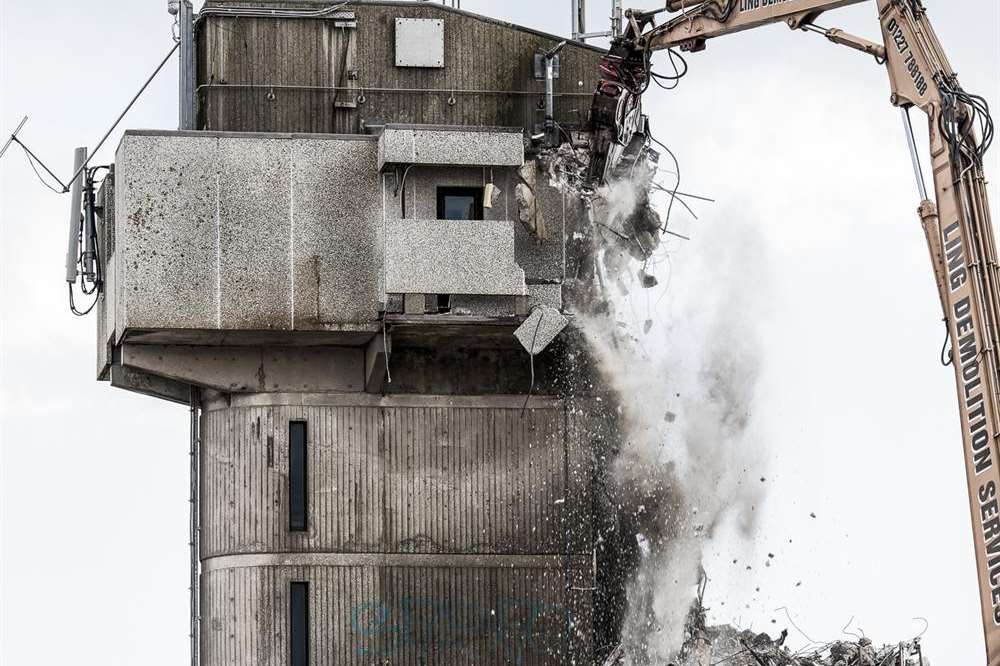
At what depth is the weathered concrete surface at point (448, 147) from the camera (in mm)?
42344

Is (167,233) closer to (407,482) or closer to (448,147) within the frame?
(448,147)

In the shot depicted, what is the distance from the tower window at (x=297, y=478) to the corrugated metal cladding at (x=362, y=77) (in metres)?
5.65

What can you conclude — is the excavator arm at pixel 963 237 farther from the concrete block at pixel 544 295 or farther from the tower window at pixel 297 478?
the tower window at pixel 297 478

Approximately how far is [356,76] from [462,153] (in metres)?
3.18

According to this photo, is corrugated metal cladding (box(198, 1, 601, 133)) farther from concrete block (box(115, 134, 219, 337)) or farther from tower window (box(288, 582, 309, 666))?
tower window (box(288, 582, 309, 666))

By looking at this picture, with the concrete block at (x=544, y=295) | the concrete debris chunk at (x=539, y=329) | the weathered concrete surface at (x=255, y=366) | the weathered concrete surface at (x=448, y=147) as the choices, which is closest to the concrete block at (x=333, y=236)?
the weathered concrete surface at (x=448, y=147)

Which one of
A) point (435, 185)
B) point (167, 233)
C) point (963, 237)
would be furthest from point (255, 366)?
point (963, 237)

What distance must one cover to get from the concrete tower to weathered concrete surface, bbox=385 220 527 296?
4 cm

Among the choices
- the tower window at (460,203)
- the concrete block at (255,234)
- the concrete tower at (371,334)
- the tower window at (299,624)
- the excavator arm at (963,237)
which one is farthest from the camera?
the tower window at (299,624)

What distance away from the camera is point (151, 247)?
1654 inches

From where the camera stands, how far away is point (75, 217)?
4547 centimetres

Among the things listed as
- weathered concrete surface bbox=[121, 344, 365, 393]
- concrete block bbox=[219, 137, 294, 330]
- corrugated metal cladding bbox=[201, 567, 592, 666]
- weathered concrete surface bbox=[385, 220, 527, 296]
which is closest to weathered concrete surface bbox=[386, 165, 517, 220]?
weathered concrete surface bbox=[385, 220, 527, 296]

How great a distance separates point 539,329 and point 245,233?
5.55 meters

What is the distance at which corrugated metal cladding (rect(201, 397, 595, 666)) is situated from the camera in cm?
4319
